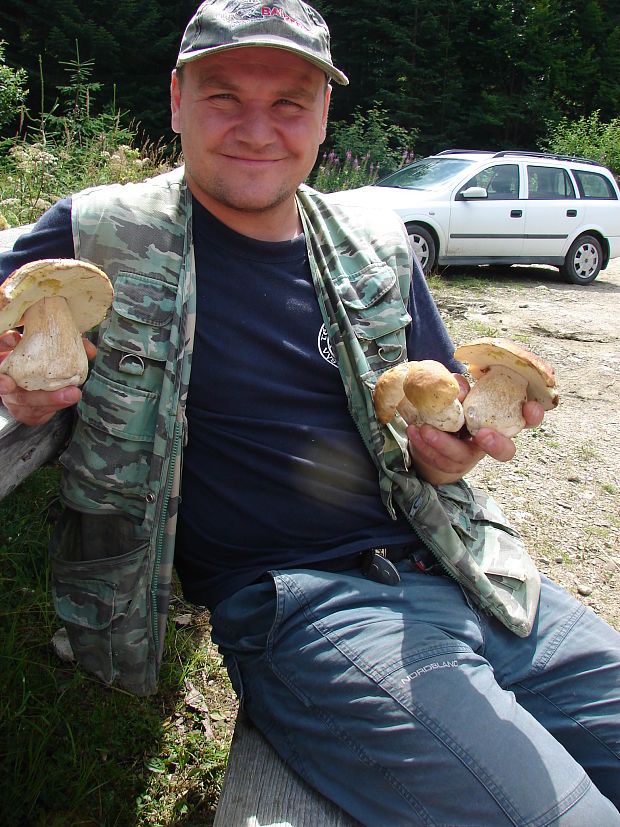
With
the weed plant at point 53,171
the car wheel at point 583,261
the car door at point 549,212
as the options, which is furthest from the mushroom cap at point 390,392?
the car wheel at point 583,261

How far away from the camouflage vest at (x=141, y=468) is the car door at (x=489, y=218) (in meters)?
8.61

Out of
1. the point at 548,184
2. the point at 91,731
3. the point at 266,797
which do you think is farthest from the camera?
the point at 548,184

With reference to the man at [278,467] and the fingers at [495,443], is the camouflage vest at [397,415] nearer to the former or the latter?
the man at [278,467]

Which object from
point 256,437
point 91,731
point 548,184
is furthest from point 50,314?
point 548,184

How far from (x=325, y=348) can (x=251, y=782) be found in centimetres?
115

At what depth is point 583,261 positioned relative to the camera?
11.1 metres

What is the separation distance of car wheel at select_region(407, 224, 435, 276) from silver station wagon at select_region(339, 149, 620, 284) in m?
0.01

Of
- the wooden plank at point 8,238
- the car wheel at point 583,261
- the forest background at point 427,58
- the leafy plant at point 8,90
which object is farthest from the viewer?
the forest background at point 427,58

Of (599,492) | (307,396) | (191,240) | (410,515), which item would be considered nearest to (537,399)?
(410,515)

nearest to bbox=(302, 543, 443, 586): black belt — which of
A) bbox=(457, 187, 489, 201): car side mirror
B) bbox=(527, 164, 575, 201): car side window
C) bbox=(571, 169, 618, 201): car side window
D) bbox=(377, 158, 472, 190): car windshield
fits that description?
bbox=(457, 187, 489, 201): car side mirror

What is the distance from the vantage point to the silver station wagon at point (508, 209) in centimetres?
972

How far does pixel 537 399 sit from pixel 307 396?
63cm

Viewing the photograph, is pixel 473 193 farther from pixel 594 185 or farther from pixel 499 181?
pixel 594 185

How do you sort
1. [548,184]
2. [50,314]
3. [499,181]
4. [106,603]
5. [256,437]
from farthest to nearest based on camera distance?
[548,184] < [499,181] < [256,437] < [106,603] < [50,314]
